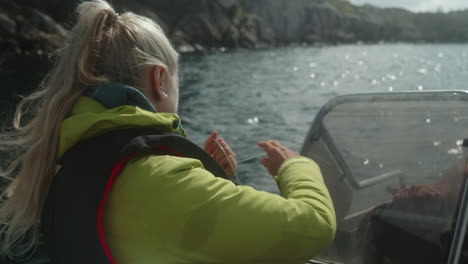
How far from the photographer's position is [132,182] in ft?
4.41

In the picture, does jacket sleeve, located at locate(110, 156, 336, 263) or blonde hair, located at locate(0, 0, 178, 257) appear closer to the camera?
jacket sleeve, located at locate(110, 156, 336, 263)

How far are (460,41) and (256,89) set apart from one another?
134 m

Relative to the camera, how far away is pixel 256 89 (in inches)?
1064

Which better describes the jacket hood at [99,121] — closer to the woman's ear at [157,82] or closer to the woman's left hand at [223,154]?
the woman's ear at [157,82]

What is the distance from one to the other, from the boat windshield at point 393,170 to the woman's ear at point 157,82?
1.28m

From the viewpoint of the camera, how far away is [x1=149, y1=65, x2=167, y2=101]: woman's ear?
5.21ft

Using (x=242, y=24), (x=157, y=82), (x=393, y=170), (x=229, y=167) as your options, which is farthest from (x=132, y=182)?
(x=242, y=24)

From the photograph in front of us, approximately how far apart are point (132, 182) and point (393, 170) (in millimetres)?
1575

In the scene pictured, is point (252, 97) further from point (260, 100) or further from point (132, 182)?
point (132, 182)

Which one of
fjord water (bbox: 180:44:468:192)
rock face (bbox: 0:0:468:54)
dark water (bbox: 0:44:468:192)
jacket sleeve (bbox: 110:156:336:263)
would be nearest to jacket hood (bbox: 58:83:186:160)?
jacket sleeve (bbox: 110:156:336:263)

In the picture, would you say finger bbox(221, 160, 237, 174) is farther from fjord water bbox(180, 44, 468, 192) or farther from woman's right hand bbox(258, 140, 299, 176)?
fjord water bbox(180, 44, 468, 192)

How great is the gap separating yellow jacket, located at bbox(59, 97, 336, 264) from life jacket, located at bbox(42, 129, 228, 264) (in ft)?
0.09

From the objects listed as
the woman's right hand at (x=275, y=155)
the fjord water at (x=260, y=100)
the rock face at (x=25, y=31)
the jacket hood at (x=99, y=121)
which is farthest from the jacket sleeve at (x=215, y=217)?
the rock face at (x=25, y=31)

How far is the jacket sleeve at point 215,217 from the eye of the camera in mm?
1324
